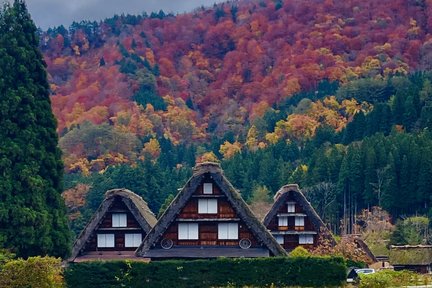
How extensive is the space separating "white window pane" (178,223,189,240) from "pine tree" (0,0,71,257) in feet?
27.3

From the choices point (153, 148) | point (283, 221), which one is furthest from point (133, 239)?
point (153, 148)

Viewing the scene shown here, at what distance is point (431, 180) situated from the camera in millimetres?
88875

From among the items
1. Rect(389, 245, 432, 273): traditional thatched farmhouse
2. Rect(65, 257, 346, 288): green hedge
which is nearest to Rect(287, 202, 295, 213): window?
Rect(389, 245, 432, 273): traditional thatched farmhouse

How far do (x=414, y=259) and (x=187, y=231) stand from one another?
87.7 ft

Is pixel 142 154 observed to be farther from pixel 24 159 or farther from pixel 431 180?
pixel 24 159

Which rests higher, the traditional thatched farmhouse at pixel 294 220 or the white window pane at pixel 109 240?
the traditional thatched farmhouse at pixel 294 220

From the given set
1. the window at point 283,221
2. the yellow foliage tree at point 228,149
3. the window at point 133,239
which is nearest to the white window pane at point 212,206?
the window at point 133,239

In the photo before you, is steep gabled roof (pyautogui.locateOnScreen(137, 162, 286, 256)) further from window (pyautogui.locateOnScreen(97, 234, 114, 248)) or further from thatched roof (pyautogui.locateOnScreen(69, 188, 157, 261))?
window (pyautogui.locateOnScreen(97, 234, 114, 248))

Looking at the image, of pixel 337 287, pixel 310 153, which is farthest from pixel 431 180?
pixel 337 287

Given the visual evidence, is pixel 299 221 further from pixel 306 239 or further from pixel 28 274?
pixel 28 274

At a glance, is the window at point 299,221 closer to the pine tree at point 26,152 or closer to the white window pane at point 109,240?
the white window pane at point 109,240

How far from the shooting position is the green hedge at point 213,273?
120ft

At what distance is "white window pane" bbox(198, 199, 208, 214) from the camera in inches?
1668

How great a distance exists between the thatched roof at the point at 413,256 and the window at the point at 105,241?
24.4 metres
